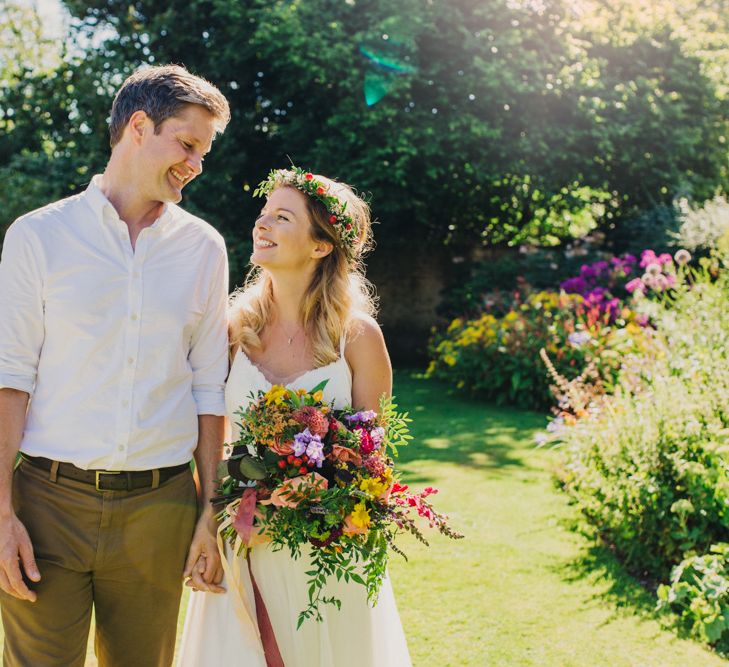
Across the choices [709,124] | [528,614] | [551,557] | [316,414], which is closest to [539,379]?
[551,557]

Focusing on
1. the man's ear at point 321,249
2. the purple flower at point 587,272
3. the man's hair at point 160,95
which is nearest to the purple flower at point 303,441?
the man's ear at point 321,249

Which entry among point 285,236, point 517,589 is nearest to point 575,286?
point 517,589

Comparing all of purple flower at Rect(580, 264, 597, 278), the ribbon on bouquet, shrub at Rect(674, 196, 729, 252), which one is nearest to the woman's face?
the ribbon on bouquet

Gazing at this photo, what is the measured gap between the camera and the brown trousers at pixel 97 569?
236 cm

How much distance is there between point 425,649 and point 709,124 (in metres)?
15.1

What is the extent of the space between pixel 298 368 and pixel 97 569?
3.23ft

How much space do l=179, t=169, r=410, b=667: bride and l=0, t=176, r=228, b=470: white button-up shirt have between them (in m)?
0.39

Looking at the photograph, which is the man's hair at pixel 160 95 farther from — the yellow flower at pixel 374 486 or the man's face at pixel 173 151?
the yellow flower at pixel 374 486

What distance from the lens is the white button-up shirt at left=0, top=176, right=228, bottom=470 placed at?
236 centimetres

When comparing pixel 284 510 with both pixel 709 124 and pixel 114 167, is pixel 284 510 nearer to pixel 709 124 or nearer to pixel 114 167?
pixel 114 167

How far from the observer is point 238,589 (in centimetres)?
261

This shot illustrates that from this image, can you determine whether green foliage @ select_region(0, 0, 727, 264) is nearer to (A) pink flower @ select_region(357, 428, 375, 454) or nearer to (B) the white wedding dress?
(B) the white wedding dress

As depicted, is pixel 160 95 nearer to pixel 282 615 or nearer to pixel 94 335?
pixel 94 335

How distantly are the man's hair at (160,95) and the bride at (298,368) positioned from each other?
572 millimetres
